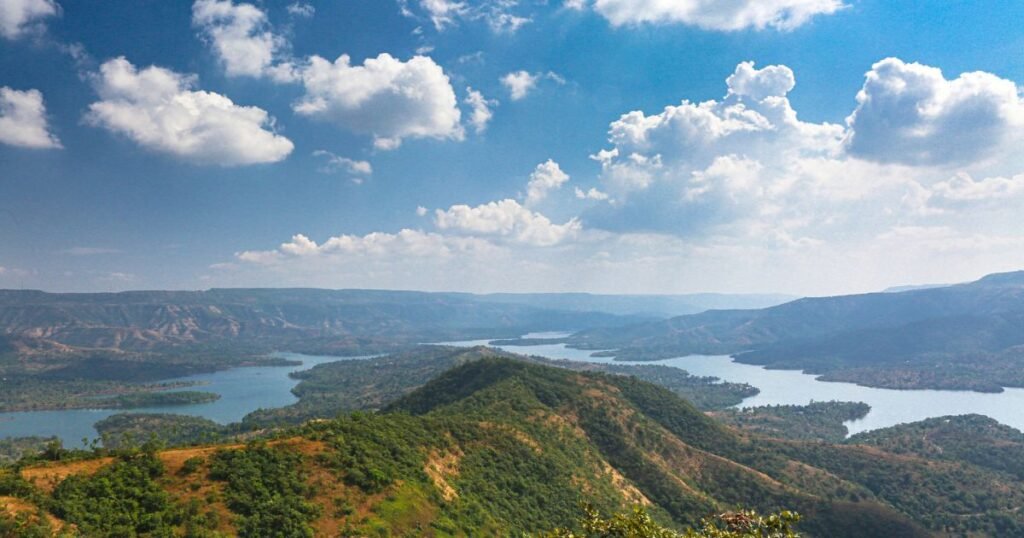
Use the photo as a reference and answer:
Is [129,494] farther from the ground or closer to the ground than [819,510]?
farther from the ground

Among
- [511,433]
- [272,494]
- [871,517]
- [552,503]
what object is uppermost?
[272,494]

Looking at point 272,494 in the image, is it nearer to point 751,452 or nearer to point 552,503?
point 552,503

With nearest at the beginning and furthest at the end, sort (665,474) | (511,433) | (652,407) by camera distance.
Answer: (511,433) < (665,474) < (652,407)

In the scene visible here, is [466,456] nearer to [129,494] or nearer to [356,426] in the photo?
[356,426]

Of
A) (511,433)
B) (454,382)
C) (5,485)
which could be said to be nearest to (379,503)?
(5,485)

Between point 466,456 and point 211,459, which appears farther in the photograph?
point 466,456

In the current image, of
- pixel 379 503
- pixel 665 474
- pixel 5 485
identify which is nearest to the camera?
pixel 5 485

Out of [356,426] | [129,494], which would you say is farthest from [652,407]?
[129,494]

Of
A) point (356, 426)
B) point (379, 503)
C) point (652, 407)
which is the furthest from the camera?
point (652, 407)

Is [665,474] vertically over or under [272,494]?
under

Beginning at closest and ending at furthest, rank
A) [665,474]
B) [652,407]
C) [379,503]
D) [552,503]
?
[379,503], [552,503], [665,474], [652,407]
